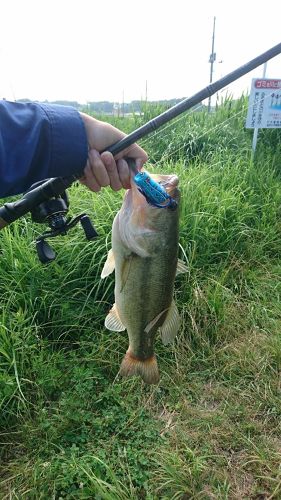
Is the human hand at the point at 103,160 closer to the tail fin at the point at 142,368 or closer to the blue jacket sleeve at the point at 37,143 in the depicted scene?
the blue jacket sleeve at the point at 37,143

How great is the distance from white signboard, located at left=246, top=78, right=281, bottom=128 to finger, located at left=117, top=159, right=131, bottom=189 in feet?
16.6

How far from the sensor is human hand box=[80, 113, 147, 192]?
1.56 m

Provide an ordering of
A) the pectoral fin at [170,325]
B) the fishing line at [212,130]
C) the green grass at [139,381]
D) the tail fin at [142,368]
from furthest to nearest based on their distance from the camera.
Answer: the fishing line at [212,130] → the green grass at [139,381] → the tail fin at [142,368] → the pectoral fin at [170,325]

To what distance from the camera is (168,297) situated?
183cm

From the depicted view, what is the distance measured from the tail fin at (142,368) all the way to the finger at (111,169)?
2.78 feet

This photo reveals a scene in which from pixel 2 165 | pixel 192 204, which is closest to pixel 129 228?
pixel 2 165

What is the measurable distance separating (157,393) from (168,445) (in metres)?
0.42

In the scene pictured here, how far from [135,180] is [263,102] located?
539 cm

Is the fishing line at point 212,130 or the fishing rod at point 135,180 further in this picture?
the fishing line at point 212,130

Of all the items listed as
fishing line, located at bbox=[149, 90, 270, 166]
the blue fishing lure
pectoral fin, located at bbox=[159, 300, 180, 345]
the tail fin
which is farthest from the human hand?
fishing line, located at bbox=[149, 90, 270, 166]

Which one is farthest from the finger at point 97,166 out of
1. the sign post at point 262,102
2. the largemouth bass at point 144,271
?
the sign post at point 262,102

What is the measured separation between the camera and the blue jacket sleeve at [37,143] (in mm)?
1437

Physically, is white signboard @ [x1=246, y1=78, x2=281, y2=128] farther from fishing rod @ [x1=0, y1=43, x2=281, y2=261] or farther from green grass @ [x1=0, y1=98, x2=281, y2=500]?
fishing rod @ [x1=0, y1=43, x2=281, y2=261]

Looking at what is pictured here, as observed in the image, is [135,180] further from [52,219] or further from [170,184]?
[52,219]
